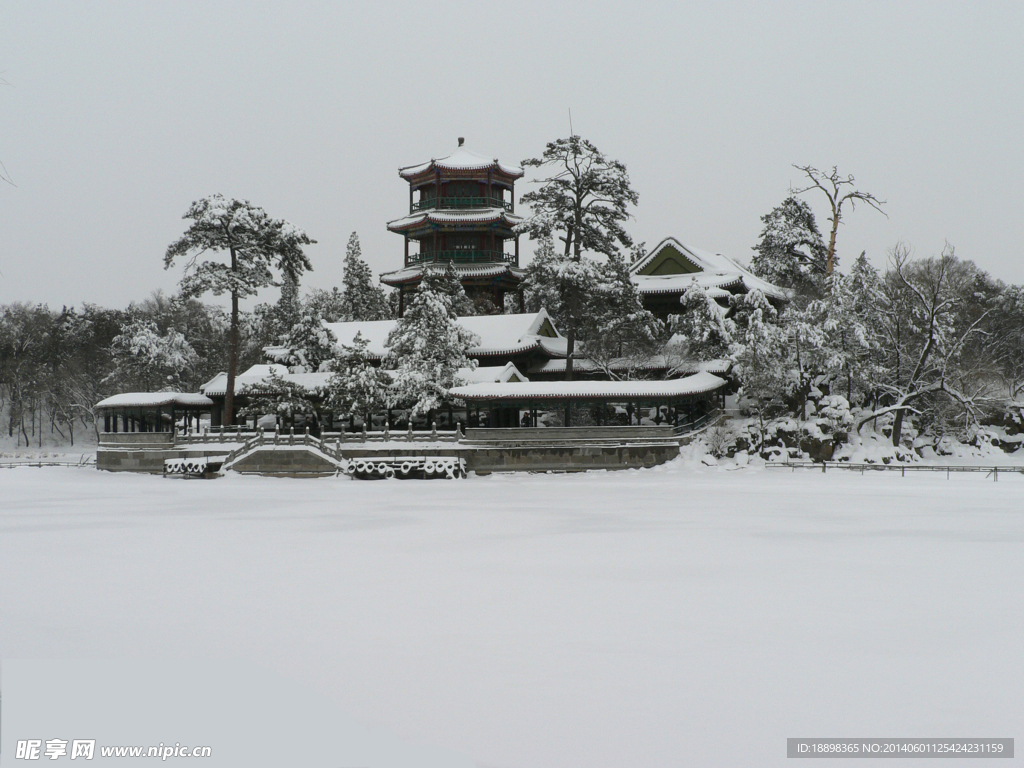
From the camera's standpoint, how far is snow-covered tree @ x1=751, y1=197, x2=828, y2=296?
43.2 meters

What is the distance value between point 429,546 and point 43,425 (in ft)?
183

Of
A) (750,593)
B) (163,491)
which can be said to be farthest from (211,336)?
(750,593)

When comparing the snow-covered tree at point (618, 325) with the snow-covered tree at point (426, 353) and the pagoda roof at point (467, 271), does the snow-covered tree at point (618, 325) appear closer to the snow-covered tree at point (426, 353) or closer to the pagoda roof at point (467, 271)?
the snow-covered tree at point (426, 353)

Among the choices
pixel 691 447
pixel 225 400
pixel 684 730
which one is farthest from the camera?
pixel 225 400

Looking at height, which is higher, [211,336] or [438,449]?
[211,336]

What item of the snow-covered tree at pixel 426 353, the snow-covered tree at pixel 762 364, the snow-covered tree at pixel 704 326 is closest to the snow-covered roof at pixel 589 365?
the snow-covered tree at pixel 704 326

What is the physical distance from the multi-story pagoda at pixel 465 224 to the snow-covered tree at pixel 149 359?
1426cm

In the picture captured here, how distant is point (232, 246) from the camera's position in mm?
36000

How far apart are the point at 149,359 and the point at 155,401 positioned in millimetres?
13257

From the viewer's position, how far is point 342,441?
32062 millimetres

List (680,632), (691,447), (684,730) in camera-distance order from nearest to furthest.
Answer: (684,730) → (680,632) → (691,447)

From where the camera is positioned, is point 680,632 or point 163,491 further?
point 163,491

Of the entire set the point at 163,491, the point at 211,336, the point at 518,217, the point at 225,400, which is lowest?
the point at 163,491

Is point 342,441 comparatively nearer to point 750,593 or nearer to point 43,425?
point 750,593
